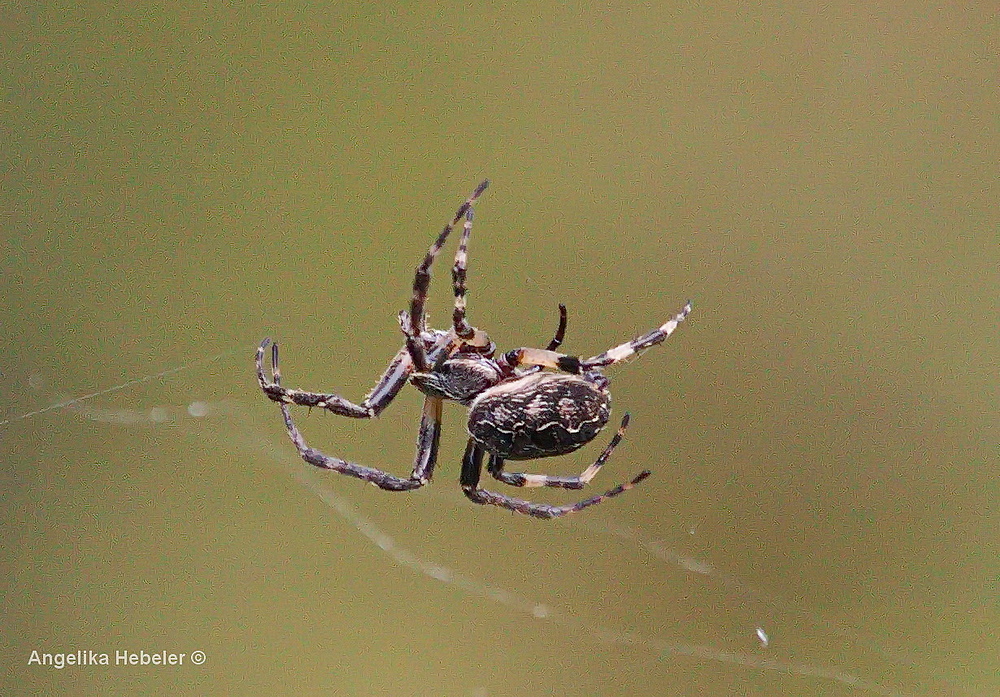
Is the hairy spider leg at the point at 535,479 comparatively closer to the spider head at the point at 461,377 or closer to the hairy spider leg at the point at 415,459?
the hairy spider leg at the point at 415,459

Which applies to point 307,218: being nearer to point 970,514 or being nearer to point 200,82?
point 200,82

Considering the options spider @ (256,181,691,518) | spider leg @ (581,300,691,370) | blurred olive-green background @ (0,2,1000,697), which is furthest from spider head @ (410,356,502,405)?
blurred olive-green background @ (0,2,1000,697)

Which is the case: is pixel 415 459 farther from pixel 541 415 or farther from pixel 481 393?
pixel 541 415

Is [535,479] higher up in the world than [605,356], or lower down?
lower down

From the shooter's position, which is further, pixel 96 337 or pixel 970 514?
pixel 96 337

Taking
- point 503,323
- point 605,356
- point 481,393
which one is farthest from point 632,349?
point 503,323

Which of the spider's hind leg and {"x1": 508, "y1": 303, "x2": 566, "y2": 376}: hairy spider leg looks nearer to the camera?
{"x1": 508, "y1": 303, "x2": 566, "y2": 376}: hairy spider leg

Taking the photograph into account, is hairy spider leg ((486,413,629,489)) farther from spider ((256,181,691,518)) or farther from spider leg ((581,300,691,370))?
spider leg ((581,300,691,370))

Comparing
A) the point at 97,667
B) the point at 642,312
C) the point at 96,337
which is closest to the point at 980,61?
the point at 642,312
